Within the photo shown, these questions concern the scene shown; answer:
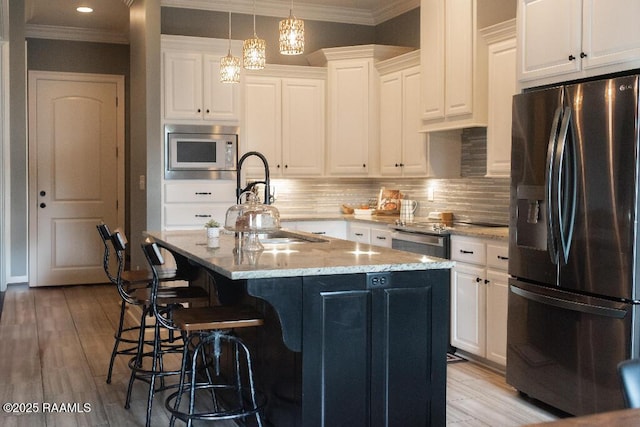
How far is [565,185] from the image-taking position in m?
3.39

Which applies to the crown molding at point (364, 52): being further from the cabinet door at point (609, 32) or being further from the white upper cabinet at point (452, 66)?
the cabinet door at point (609, 32)

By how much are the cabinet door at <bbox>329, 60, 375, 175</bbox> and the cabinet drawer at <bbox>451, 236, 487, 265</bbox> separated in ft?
6.96

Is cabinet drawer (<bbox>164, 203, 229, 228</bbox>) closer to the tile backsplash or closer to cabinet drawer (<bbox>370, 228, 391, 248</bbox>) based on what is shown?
the tile backsplash

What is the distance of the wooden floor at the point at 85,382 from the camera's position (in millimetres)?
3580

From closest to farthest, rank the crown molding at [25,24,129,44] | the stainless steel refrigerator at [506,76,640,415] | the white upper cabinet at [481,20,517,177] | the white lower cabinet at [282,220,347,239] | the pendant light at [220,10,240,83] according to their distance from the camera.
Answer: the stainless steel refrigerator at [506,76,640,415] < the white upper cabinet at [481,20,517,177] < the pendant light at [220,10,240,83] < the white lower cabinet at [282,220,347,239] < the crown molding at [25,24,129,44]

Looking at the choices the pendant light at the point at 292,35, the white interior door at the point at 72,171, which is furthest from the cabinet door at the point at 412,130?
the white interior door at the point at 72,171

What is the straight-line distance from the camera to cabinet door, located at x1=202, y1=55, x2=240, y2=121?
6.08 meters

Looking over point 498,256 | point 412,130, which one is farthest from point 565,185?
point 412,130

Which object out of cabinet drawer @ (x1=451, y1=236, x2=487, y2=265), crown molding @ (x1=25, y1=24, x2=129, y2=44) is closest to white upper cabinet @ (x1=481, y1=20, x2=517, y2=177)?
cabinet drawer @ (x1=451, y1=236, x2=487, y2=265)

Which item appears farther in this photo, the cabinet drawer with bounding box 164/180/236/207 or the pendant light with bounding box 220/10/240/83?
the cabinet drawer with bounding box 164/180/236/207

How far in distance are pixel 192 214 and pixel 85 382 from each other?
2.17m

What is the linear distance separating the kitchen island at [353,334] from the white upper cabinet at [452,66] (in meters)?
2.26

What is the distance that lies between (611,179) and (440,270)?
950mm

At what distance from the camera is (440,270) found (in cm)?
297
